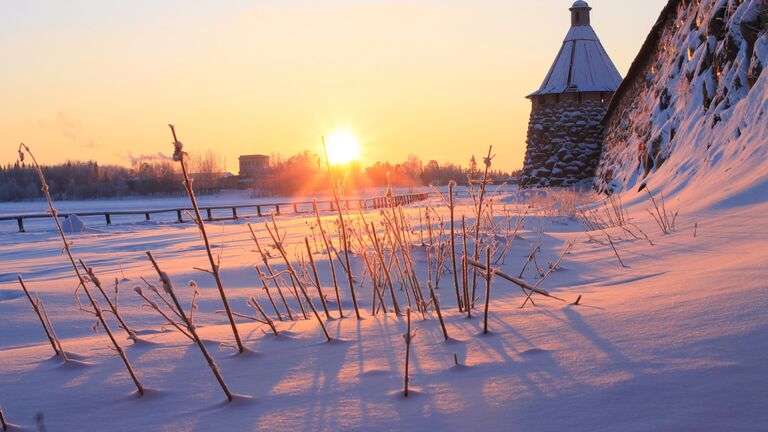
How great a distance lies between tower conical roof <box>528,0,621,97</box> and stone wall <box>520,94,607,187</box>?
51 cm

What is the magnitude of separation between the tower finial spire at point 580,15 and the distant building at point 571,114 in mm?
156

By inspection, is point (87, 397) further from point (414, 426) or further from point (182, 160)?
point (414, 426)

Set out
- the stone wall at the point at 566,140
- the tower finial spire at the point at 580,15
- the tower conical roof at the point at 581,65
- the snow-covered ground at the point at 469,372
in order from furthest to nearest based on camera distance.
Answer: the tower finial spire at the point at 580,15, the tower conical roof at the point at 581,65, the stone wall at the point at 566,140, the snow-covered ground at the point at 469,372

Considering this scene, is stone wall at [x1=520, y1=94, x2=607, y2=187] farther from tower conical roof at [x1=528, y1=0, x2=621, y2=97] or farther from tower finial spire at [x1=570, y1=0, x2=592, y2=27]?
tower finial spire at [x1=570, y1=0, x2=592, y2=27]

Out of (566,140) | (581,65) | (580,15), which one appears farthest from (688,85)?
(580,15)

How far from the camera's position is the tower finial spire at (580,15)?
84.9 ft

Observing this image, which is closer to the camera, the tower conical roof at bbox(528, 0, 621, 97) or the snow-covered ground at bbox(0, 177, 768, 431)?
the snow-covered ground at bbox(0, 177, 768, 431)

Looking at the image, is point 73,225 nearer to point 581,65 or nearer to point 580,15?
point 581,65

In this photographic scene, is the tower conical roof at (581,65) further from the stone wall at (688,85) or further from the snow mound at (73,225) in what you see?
the snow mound at (73,225)

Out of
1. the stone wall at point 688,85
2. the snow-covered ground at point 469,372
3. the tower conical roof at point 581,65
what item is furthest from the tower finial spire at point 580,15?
the snow-covered ground at point 469,372

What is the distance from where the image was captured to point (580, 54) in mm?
25016

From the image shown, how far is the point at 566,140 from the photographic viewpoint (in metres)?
23.7

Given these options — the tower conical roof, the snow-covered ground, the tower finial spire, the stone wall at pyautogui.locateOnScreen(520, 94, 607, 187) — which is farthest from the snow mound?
the tower finial spire

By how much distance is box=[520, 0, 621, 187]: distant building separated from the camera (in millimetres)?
23547
